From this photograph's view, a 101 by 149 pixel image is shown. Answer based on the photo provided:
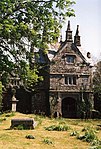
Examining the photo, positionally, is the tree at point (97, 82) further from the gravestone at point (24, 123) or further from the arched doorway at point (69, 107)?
the gravestone at point (24, 123)

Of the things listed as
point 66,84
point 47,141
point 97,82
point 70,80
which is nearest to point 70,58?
point 70,80

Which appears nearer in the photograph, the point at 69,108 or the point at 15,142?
the point at 15,142

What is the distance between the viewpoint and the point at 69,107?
42719mm

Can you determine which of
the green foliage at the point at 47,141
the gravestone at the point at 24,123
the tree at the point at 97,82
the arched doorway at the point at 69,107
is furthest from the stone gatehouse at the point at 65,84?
the green foliage at the point at 47,141

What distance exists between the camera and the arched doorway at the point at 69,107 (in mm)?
41622

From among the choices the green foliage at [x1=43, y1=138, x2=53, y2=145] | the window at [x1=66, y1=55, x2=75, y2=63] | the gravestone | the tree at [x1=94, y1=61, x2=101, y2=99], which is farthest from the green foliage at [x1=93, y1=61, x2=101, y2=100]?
the green foliage at [x1=43, y1=138, x2=53, y2=145]

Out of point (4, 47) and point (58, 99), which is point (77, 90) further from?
point (4, 47)

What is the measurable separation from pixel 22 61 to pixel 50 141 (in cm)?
493

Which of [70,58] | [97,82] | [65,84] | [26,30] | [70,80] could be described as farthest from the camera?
[97,82]

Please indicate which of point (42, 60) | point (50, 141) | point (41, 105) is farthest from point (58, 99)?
point (50, 141)

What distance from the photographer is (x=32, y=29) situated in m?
15.8

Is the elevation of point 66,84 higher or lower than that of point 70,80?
lower

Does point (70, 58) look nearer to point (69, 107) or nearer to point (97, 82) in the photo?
point (97, 82)

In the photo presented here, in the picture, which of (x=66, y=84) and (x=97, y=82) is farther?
(x=97, y=82)
